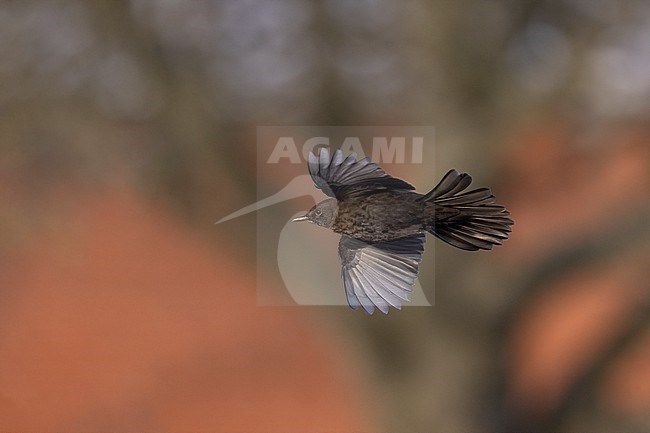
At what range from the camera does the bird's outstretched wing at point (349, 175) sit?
0.34 m

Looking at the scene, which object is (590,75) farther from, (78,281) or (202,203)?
(78,281)

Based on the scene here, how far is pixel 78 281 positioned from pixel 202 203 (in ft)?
3.72

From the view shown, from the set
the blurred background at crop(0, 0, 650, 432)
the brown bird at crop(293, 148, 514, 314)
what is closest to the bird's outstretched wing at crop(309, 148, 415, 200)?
the brown bird at crop(293, 148, 514, 314)

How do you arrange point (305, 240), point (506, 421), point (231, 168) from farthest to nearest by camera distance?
point (506, 421) < point (231, 168) < point (305, 240)

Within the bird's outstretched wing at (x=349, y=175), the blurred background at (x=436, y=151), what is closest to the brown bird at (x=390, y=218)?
the bird's outstretched wing at (x=349, y=175)

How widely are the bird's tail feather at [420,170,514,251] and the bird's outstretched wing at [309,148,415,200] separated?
0.07ft

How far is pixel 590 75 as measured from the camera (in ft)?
2.71

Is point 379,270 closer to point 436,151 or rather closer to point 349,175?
point 349,175

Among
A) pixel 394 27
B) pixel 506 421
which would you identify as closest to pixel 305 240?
pixel 394 27

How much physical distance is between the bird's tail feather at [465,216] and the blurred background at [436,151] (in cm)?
29

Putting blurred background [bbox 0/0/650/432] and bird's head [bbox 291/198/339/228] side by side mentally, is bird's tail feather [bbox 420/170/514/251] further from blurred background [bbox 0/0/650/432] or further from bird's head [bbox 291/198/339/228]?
blurred background [bbox 0/0/650/432]

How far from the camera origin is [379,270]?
0.38m

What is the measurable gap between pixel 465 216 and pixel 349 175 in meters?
0.06

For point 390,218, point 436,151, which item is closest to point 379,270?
point 390,218
